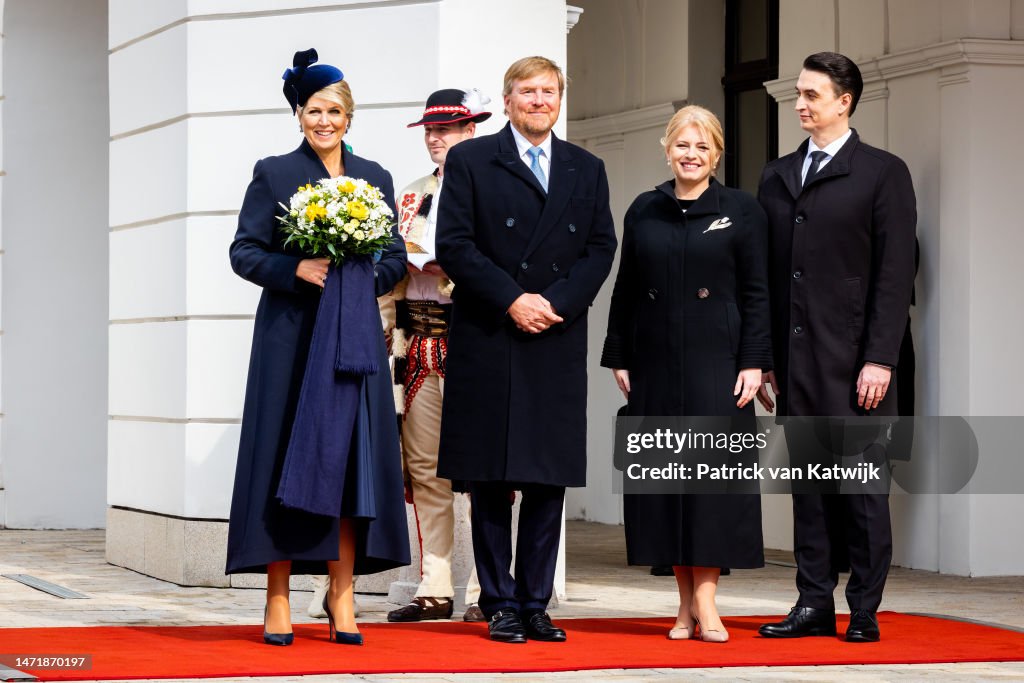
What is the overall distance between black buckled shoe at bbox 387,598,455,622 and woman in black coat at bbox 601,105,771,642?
38.3 inches

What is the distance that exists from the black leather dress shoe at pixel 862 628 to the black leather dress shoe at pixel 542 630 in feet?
3.35

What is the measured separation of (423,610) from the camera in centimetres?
702

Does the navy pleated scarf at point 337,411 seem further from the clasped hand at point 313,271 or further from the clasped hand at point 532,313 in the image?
the clasped hand at point 532,313

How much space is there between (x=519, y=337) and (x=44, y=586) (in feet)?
9.84

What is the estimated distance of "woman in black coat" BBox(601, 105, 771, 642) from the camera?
639 cm

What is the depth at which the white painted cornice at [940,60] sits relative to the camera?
30.1 feet

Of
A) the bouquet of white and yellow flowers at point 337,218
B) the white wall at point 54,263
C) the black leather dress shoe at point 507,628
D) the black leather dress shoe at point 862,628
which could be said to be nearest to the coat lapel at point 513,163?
the bouquet of white and yellow flowers at point 337,218

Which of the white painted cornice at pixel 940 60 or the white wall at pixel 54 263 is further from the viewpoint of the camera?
the white wall at pixel 54 263

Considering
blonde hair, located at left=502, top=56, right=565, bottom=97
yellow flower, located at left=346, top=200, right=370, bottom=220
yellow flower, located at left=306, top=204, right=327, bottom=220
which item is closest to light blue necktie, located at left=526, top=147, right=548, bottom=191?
blonde hair, located at left=502, top=56, right=565, bottom=97

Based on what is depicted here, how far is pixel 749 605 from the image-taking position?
786 centimetres

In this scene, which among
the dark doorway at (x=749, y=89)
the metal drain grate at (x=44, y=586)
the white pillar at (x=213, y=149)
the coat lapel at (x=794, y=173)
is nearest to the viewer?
the coat lapel at (x=794, y=173)

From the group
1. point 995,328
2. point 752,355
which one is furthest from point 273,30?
point 995,328

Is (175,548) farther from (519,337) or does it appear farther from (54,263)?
(54,263)

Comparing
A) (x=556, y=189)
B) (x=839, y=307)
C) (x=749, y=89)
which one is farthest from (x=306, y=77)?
(x=749, y=89)
